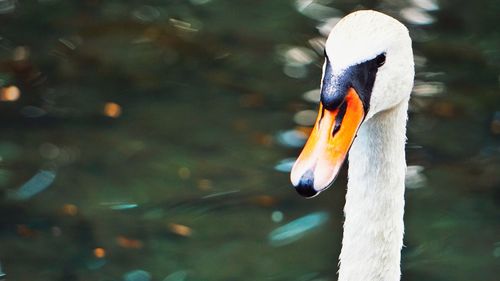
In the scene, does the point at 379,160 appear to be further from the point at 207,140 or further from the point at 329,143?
the point at 207,140

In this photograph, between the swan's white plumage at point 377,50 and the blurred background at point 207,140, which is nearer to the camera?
the swan's white plumage at point 377,50

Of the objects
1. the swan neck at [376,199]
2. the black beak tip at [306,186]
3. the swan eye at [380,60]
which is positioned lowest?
the swan neck at [376,199]

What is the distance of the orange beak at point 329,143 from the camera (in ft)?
10.7

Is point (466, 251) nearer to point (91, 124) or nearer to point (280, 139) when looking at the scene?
point (280, 139)

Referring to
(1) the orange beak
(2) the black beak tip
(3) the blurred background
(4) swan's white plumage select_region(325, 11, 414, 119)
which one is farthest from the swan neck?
(3) the blurred background

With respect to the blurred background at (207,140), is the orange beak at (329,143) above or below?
above

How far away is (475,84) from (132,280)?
7.17ft

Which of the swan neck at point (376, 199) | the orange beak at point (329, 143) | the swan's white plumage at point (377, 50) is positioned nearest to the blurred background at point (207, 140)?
the swan neck at point (376, 199)

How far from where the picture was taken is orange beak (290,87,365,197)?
10.7 feet

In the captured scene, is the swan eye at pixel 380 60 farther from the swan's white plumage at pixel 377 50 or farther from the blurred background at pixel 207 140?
the blurred background at pixel 207 140

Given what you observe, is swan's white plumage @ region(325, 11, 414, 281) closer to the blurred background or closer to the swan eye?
the swan eye

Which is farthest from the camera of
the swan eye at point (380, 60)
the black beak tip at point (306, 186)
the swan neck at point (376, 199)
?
the swan neck at point (376, 199)

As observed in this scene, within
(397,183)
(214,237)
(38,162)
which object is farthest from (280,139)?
(397,183)

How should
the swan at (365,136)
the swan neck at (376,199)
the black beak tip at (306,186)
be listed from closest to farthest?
the black beak tip at (306,186)
the swan at (365,136)
the swan neck at (376,199)
